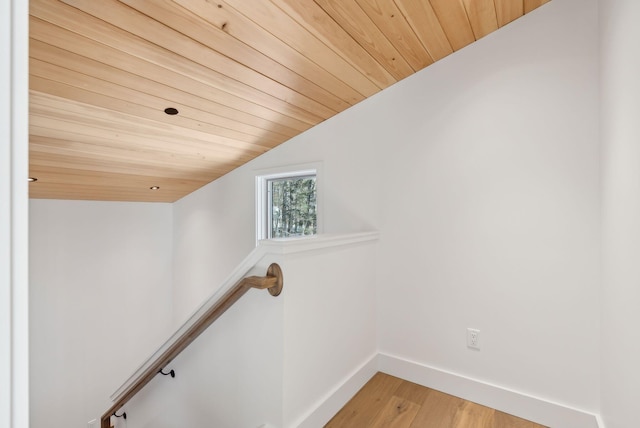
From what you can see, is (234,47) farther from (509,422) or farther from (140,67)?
(509,422)

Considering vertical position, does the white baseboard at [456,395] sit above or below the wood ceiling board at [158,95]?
below

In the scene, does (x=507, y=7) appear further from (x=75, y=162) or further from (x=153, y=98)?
(x=75, y=162)

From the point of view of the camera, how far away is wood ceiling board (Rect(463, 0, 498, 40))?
1.57 m

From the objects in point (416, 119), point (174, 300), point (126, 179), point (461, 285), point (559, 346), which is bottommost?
point (174, 300)

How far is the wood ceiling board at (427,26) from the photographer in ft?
4.86

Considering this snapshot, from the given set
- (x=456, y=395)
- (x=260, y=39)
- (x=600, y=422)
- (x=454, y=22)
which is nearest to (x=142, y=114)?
(x=260, y=39)

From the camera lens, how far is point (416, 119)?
2088 mm

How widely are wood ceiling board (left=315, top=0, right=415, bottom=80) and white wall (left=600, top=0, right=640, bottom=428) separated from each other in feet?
3.17

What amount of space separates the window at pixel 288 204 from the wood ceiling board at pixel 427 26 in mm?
1298

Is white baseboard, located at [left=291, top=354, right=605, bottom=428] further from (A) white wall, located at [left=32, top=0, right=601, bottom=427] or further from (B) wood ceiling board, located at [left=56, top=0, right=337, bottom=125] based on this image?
(B) wood ceiling board, located at [left=56, top=0, right=337, bottom=125]

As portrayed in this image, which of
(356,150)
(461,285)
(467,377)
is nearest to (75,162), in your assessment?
(356,150)

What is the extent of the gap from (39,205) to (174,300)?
182 cm

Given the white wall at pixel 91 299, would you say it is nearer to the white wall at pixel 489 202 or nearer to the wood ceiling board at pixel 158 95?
the wood ceiling board at pixel 158 95

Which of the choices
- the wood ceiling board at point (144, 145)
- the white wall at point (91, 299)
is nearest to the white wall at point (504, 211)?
the wood ceiling board at point (144, 145)
